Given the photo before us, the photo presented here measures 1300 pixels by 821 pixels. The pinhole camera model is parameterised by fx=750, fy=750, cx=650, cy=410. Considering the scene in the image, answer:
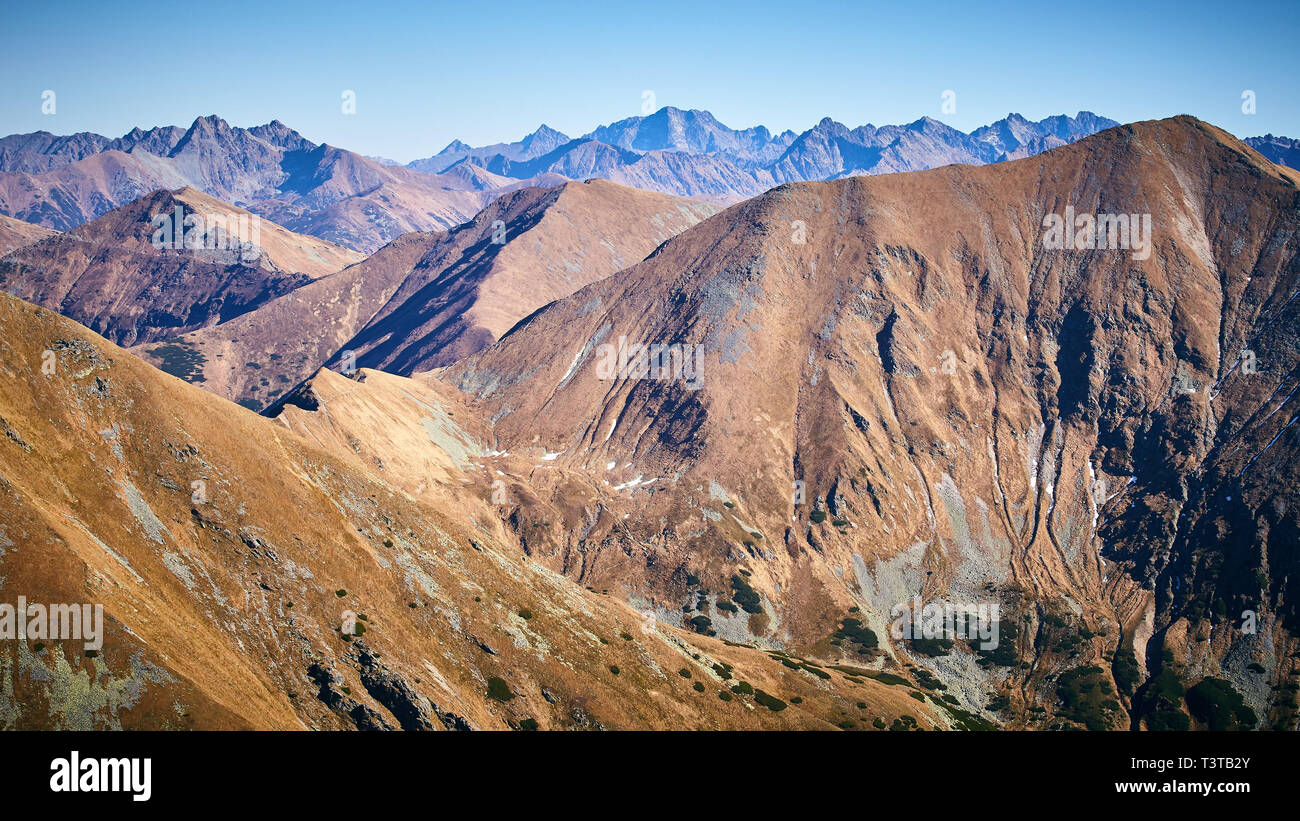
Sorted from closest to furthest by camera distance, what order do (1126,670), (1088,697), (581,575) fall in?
(1088,697) < (1126,670) < (581,575)

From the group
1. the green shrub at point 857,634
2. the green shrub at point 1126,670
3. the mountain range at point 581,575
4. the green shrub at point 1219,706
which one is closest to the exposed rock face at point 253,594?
the mountain range at point 581,575

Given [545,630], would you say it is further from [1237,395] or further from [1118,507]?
[1237,395]

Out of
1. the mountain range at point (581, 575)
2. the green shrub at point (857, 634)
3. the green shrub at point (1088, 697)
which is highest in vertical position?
the mountain range at point (581, 575)

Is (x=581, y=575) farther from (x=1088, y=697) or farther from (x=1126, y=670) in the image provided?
(x=1126, y=670)

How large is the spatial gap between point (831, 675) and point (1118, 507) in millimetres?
121212

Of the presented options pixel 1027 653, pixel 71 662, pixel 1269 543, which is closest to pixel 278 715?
pixel 71 662

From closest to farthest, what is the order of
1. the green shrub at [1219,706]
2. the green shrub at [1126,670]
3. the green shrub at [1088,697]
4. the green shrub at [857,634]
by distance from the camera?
the green shrub at [1219,706], the green shrub at [1088,697], the green shrub at [1126,670], the green shrub at [857,634]

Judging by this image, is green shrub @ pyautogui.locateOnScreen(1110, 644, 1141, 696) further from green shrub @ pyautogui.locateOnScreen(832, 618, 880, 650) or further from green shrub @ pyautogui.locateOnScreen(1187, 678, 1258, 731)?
green shrub @ pyautogui.locateOnScreen(832, 618, 880, 650)

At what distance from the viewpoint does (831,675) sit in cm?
11981

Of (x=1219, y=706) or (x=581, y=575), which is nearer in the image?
(x=1219, y=706)

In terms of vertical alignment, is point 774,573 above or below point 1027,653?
above

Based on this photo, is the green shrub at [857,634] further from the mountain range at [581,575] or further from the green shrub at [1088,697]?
the green shrub at [1088,697]

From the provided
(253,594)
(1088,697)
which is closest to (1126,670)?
(1088,697)
